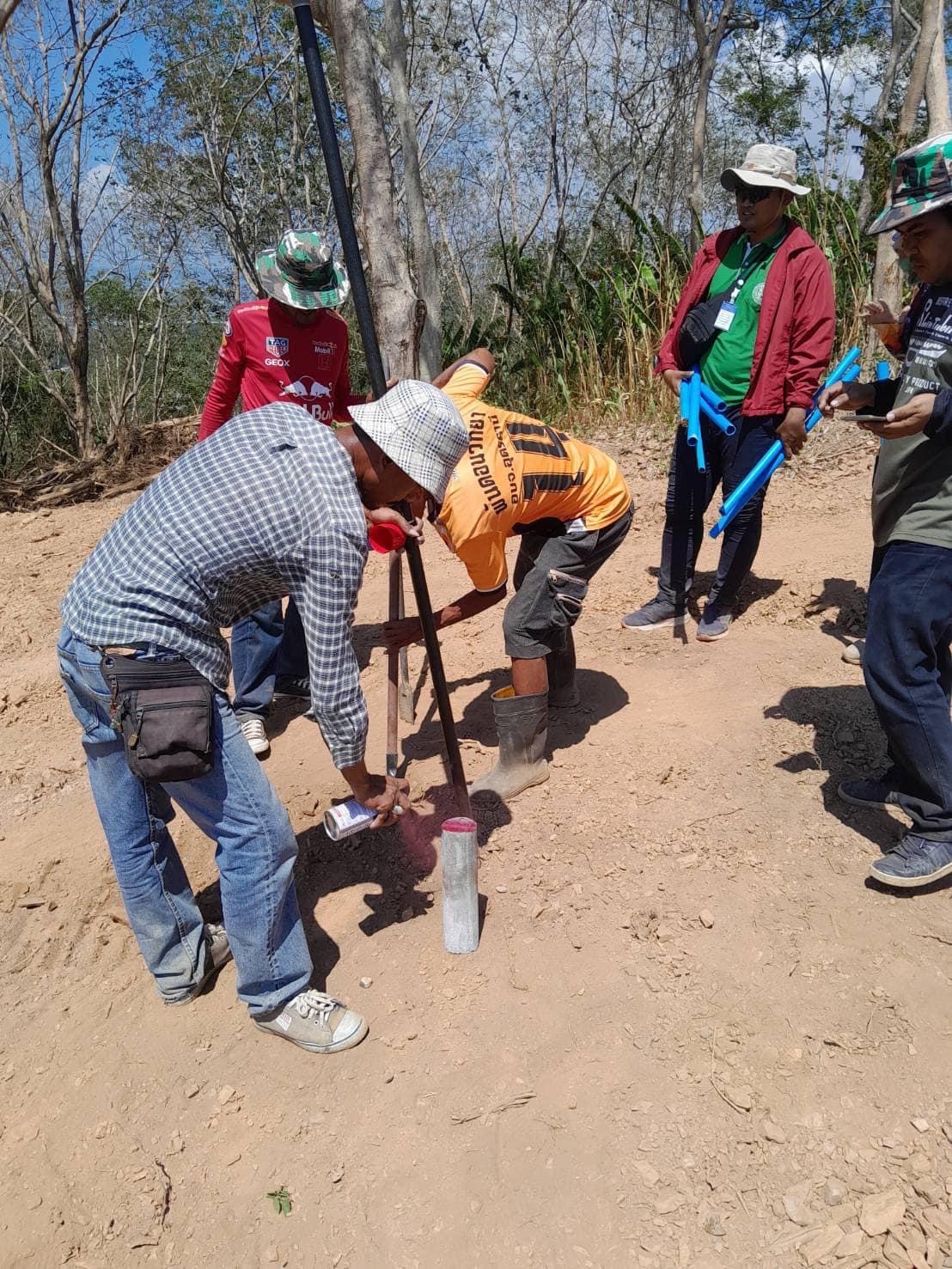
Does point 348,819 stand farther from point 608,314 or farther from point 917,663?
point 608,314

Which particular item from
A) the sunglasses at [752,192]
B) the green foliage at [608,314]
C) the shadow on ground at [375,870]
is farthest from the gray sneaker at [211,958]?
the green foliage at [608,314]

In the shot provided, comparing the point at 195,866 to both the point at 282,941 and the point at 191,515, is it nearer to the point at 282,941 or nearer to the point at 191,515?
the point at 282,941

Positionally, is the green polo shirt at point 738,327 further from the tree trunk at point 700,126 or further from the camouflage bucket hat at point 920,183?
the tree trunk at point 700,126

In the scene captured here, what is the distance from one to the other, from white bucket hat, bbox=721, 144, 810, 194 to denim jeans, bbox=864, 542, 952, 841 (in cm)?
188

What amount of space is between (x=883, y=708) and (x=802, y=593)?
85.5 inches

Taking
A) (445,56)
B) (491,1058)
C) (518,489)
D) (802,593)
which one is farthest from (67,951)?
(445,56)

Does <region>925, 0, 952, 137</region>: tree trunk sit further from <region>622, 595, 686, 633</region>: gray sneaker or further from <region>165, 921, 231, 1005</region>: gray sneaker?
<region>165, 921, 231, 1005</region>: gray sneaker

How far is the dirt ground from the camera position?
1962 mm

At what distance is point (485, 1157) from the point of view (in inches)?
81.9

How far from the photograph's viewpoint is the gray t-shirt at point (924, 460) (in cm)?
234

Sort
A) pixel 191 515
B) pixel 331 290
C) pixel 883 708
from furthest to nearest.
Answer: pixel 331 290
pixel 883 708
pixel 191 515

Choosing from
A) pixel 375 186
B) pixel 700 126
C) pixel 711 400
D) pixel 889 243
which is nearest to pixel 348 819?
pixel 711 400

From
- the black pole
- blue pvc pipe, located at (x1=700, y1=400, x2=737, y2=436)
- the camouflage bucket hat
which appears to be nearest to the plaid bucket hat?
the black pole

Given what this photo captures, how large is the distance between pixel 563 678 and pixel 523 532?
0.80m
